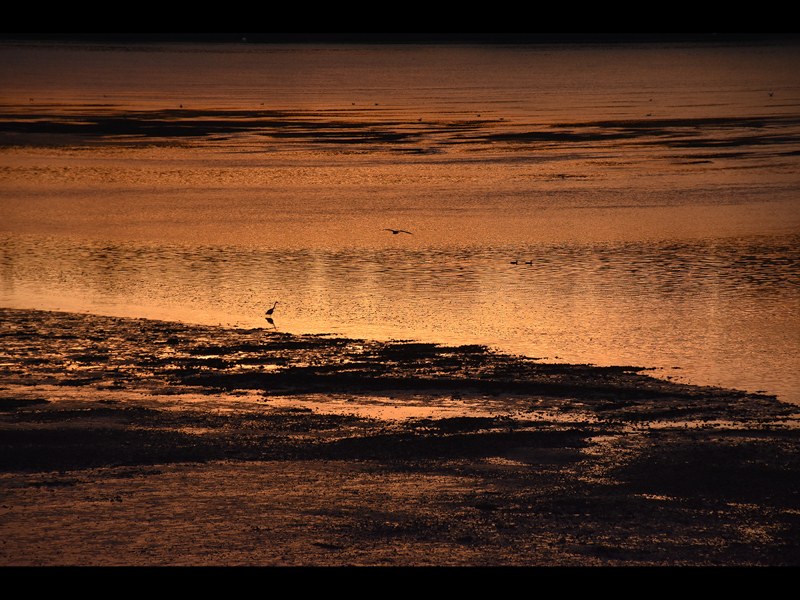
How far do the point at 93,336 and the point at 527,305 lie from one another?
398cm

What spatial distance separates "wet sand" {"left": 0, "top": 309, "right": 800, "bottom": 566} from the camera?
496cm

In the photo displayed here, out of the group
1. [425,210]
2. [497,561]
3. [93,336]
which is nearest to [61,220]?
[425,210]

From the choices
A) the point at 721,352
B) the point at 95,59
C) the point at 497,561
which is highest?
the point at 95,59

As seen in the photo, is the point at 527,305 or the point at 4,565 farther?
the point at 527,305

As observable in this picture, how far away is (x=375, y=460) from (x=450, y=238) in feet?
23.9

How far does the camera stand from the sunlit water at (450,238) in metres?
9.08

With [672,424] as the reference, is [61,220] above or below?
above

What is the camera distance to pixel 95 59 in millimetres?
56625

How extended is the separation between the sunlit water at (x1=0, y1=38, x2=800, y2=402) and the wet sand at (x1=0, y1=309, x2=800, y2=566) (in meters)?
0.91

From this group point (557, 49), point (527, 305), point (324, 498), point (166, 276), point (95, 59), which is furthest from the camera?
point (557, 49)

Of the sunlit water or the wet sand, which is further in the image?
the sunlit water

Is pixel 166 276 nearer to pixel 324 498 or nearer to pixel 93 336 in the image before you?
pixel 93 336

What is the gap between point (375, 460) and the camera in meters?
6.05

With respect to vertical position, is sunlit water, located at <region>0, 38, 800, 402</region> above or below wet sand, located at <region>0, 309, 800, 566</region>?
above
